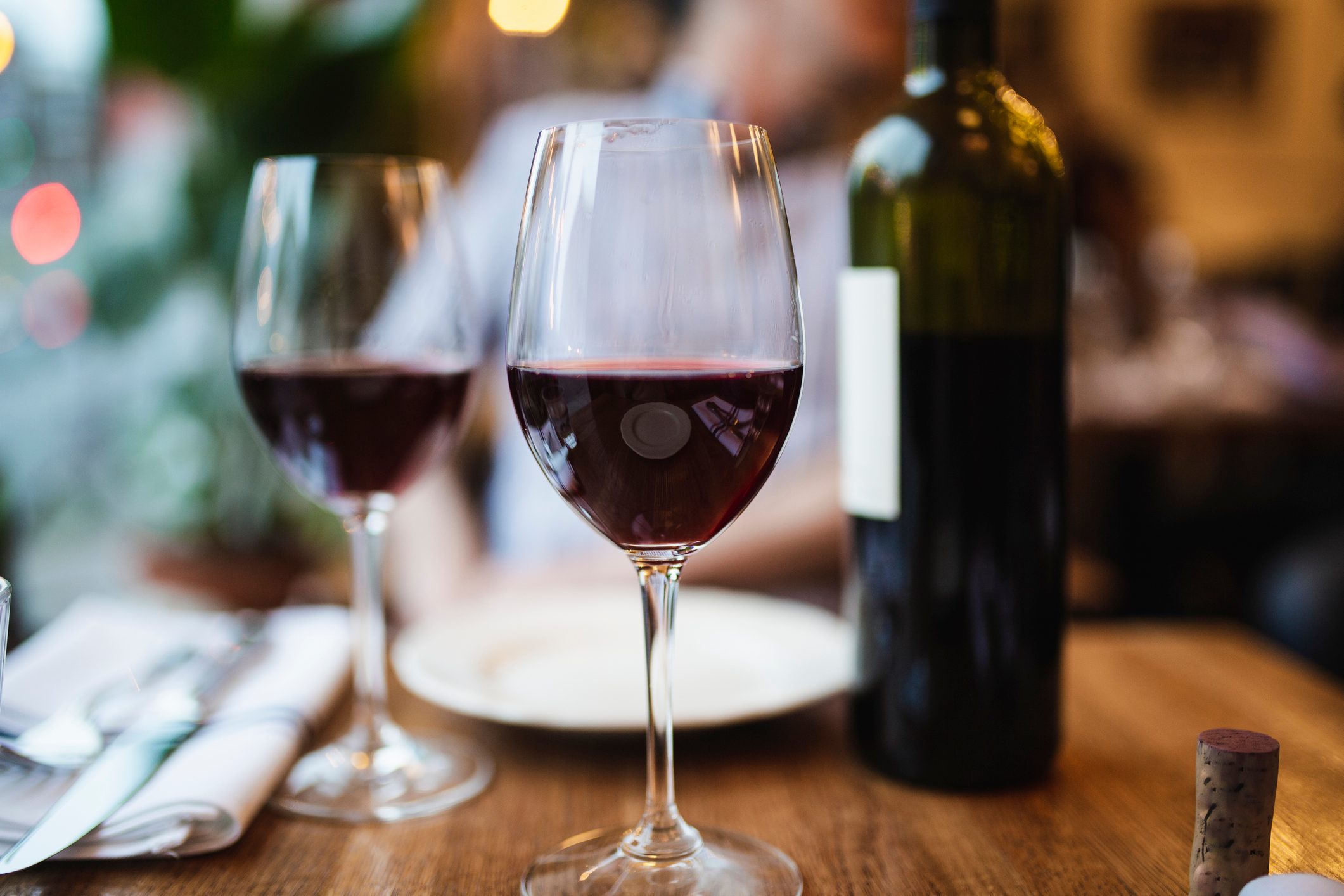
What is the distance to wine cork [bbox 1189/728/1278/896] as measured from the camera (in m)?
0.45

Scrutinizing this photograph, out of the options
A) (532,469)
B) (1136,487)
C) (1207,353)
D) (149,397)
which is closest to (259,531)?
(149,397)

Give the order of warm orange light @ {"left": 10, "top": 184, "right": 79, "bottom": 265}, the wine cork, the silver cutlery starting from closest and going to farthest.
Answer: the wine cork → the silver cutlery → warm orange light @ {"left": 10, "top": 184, "right": 79, "bottom": 265}

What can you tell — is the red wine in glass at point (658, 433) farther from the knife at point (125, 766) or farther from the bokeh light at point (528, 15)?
the bokeh light at point (528, 15)

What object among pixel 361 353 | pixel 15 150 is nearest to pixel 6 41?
pixel 15 150

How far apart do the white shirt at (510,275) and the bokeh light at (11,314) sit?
0.96 m

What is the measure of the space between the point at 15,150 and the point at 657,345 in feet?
7.91

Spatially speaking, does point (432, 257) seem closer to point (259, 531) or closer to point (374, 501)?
point (374, 501)

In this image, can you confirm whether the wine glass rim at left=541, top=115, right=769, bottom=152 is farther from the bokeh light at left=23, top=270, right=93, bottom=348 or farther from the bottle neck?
the bokeh light at left=23, top=270, right=93, bottom=348

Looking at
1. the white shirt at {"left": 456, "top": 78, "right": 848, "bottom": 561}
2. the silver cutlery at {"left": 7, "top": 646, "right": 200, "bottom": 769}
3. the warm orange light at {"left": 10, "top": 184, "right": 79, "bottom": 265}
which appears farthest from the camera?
the warm orange light at {"left": 10, "top": 184, "right": 79, "bottom": 265}

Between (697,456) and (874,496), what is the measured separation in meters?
0.17

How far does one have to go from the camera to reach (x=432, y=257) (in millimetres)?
691

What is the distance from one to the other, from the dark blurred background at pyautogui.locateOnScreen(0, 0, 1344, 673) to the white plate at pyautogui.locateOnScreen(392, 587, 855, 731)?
1.90 ft

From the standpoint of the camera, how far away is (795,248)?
1586 mm

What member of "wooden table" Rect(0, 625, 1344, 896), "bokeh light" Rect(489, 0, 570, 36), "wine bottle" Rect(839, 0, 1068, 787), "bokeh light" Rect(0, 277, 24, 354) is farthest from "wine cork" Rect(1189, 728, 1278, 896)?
"bokeh light" Rect(489, 0, 570, 36)
